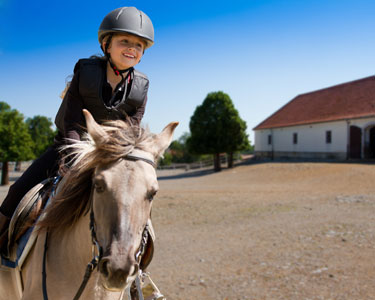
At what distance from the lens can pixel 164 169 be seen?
40.1 meters

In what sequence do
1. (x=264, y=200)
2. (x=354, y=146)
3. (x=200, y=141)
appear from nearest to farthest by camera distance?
(x=264, y=200), (x=354, y=146), (x=200, y=141)

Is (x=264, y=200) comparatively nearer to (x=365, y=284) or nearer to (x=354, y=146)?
(x=365, y=284)

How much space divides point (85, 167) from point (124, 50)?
1.22 metres

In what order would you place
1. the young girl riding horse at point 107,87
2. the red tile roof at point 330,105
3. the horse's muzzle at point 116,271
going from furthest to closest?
the red tile roof at point 330,105 → the young girl riding horse at point 107,87 → the horse's muzzle at point 116,271

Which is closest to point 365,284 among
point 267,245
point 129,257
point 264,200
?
point 267,245

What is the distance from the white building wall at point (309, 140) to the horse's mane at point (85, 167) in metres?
31.2

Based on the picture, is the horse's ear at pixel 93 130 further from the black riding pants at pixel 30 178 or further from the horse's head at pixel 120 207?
the black riding pants at pixel 30 178

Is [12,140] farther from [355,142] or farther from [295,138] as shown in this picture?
[355,142]

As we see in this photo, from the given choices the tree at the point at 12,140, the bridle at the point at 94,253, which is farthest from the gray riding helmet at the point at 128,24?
the tree at the point at 12,140

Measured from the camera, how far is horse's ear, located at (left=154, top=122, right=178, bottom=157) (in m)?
1.97

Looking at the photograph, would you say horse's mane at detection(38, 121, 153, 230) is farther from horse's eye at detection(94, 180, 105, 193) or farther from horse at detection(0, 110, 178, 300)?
horse's eye at detection(94, 180, 105, 193)

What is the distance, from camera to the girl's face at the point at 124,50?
2.51m

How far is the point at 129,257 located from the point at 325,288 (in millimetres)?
4864

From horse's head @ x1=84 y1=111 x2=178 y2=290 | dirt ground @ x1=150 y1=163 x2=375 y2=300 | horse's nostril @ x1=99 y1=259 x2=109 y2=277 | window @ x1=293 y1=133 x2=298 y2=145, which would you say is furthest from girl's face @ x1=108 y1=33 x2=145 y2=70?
window @ x1=293 y1=133 x2=298 y2=145
